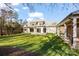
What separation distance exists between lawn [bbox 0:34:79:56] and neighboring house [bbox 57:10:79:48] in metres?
0.08

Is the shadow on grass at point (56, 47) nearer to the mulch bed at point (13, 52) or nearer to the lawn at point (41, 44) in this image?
the lawn at point (41, 44)

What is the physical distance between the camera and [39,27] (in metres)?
4.93

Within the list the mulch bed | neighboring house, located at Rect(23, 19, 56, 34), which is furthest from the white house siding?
the mulch bed

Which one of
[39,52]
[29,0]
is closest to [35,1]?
[29,0]

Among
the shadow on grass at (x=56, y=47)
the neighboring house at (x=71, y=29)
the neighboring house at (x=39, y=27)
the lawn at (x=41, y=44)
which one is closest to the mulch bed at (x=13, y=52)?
the lawn at (x=41, y=44)

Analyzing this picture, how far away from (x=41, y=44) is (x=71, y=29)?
17.8 inches

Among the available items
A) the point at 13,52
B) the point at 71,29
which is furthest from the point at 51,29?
the point at 13,52

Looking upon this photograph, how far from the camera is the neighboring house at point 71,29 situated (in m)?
4.86

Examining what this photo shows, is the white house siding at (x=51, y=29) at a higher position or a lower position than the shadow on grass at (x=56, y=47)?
higher

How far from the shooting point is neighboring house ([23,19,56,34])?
193 inches

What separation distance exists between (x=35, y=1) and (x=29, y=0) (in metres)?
0.08

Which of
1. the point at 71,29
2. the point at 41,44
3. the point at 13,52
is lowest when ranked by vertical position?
the point at 13,52

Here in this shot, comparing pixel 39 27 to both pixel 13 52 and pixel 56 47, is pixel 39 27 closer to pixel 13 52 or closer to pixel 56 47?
pixel 56 47

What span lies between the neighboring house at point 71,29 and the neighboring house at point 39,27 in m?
0.10
